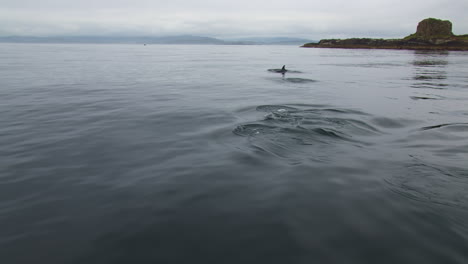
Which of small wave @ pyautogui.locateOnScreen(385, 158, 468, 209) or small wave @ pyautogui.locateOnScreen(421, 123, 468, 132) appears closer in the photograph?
small wave @ pyautogui.locateOnScreen(385, 158, 468, 209)

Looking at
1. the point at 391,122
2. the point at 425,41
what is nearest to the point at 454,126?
the point at 391,122

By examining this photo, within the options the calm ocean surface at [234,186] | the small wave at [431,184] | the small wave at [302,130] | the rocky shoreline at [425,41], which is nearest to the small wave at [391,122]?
the calm ocean surface at [234,186]

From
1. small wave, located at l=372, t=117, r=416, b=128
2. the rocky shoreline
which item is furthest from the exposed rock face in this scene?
small wave, located at l=372, t=117, r=416, b=128

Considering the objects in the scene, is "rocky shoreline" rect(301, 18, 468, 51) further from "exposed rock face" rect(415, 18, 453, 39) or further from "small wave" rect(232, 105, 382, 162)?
"small wave" rect(232, 105, 382, 162)

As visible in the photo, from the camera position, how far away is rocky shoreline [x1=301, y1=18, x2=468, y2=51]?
10674 cm

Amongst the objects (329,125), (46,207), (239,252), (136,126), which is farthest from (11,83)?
(239,252)

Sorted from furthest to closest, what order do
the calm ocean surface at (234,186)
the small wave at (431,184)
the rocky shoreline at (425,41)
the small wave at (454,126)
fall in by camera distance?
1. the rocky shoreline at (425,41)
2. the small wave at (454,126)
3. the small wave at (431,184)
4. the calm ocean surface at (234,186)

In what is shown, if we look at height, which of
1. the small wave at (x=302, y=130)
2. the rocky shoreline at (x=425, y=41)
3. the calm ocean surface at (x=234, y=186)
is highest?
the rocky shoreline at (x=425, y=41)

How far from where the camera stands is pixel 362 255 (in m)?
4.54

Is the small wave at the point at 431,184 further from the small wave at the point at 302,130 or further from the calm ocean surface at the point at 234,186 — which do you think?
the small wave at the point at 302,130

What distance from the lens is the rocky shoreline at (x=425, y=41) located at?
10674cm

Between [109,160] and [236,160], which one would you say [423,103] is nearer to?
[236,160]

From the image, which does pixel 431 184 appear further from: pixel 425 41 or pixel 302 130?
pixel 425 41

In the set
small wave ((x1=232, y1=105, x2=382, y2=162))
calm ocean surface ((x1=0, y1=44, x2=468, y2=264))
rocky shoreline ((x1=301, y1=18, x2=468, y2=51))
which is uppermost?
rocky shoreline ((x1=301, y1=18, x2=468, y2=51))
